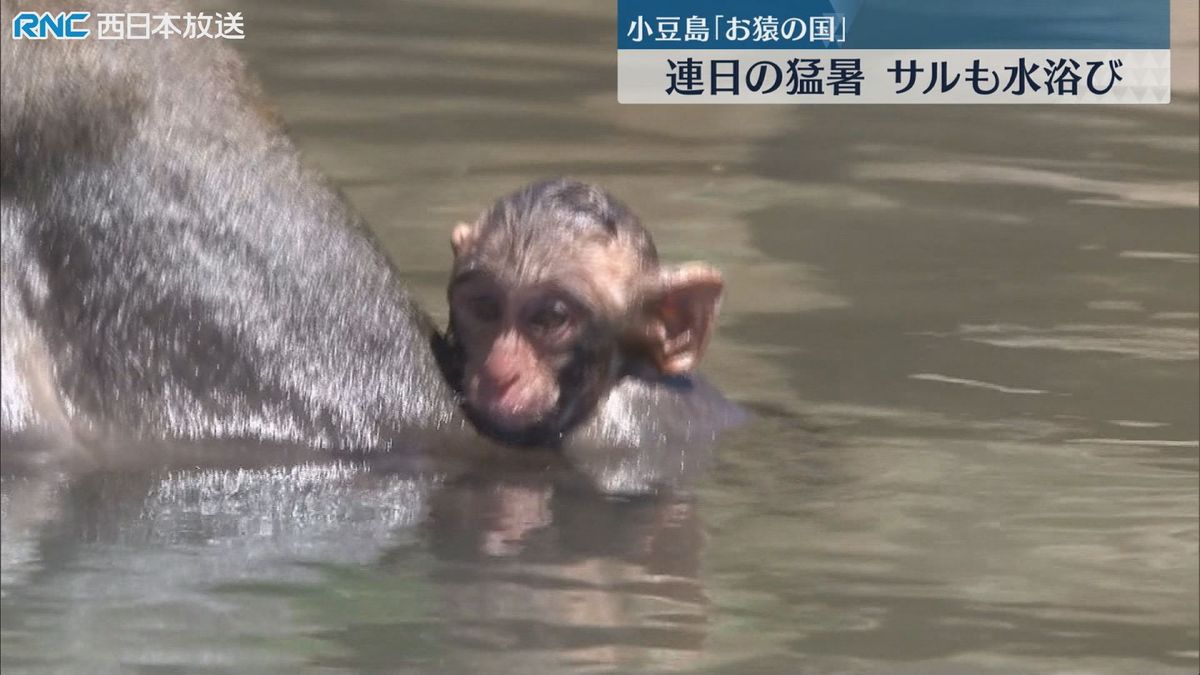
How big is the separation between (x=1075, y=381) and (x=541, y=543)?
2047 mm

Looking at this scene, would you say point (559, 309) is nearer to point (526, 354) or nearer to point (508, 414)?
point (526, 354)

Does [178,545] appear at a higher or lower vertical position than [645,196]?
lower

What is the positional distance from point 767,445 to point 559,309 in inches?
26.9

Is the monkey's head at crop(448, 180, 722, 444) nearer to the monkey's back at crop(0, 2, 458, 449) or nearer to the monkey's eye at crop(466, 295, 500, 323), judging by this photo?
the monkey's eye at crop(466, 295, 500, 323)

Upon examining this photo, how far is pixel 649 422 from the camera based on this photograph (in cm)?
602

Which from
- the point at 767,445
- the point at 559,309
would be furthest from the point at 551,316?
the point at 767,445

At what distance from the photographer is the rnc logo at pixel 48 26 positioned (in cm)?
540

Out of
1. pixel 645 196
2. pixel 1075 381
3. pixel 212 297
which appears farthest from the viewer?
pixel 645 196

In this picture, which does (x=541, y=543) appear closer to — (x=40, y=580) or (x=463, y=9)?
(x=40, y=580)

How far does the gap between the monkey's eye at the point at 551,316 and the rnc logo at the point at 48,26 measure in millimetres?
1184

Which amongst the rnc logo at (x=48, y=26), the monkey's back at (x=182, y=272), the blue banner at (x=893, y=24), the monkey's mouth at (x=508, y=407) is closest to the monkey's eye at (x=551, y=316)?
the monkey's mouth at (x=508, y=407)

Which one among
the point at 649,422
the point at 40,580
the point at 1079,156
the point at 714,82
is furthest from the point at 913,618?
the point at 1079,156
